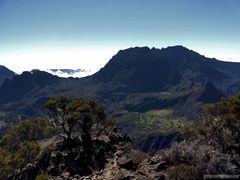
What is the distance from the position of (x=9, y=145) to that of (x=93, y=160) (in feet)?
71.1

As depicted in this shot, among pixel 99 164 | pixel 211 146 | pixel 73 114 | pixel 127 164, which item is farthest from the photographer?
pixel 73 114

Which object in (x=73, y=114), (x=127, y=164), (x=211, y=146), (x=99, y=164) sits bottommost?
(x=99, y=164)

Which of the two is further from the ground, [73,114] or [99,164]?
[73,114]


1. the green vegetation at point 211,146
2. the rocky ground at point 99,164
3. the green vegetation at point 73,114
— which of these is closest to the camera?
the green vegetation at point 211,146

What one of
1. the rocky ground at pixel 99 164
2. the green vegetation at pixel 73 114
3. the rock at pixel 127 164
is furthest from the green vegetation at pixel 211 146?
the green vegetation at pixel 73 114

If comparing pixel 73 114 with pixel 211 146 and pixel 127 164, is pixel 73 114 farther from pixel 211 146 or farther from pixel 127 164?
pixel 211 146

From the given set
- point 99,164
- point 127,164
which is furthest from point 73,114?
point 127,164

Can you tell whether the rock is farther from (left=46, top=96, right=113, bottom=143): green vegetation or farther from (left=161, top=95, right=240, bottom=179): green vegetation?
(left=46, top=96, right=113, bottom=143): green vegetation

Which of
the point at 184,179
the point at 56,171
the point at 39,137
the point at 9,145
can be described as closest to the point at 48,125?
the point at 39,137

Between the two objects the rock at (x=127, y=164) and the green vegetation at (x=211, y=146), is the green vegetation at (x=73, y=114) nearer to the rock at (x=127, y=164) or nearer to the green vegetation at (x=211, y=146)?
the rock at (x=127, y=164)

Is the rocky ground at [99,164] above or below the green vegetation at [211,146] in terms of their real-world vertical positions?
below

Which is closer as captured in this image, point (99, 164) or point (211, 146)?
point (211, 146)

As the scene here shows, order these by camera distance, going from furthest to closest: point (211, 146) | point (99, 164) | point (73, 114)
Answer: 1. point (73, 114)
2. point (99, 164)
3. point (211, 146)

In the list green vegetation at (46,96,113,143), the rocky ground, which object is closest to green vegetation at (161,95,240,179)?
the rocky ground
